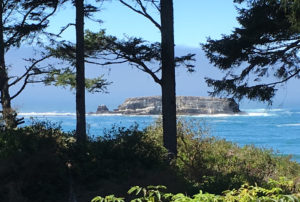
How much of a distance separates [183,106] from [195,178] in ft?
17.7

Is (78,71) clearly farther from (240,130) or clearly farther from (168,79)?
(240,130)

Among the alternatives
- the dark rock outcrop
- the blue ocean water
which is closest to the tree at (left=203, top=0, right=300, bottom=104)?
the blue ocean water

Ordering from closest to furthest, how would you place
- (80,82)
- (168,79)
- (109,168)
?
(109,168)
(168,79)
(80,82)

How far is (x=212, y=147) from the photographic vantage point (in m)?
13.5

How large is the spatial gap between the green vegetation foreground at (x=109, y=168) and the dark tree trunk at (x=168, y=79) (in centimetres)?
40

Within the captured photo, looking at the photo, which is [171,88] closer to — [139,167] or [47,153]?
[139,167]

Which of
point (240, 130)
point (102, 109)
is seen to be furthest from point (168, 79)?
point (102, 109)

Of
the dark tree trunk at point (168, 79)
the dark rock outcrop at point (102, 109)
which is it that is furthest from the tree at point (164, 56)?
the dark rock outcrop at point (102, 109)

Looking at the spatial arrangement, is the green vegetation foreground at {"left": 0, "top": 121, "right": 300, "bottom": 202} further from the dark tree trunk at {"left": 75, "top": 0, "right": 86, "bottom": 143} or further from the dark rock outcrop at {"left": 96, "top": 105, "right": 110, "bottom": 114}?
the dark rock outcrop at {"left": 96, "top": 105, "right": 110, "bottom": 114}

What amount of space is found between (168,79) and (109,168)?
2.97m

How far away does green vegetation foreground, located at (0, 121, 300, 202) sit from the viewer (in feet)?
27.6

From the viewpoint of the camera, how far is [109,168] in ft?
32.1

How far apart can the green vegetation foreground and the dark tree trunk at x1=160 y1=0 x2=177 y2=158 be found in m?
0.40

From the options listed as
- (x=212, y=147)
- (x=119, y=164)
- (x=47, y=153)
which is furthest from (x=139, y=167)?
(x=212, y=147)
